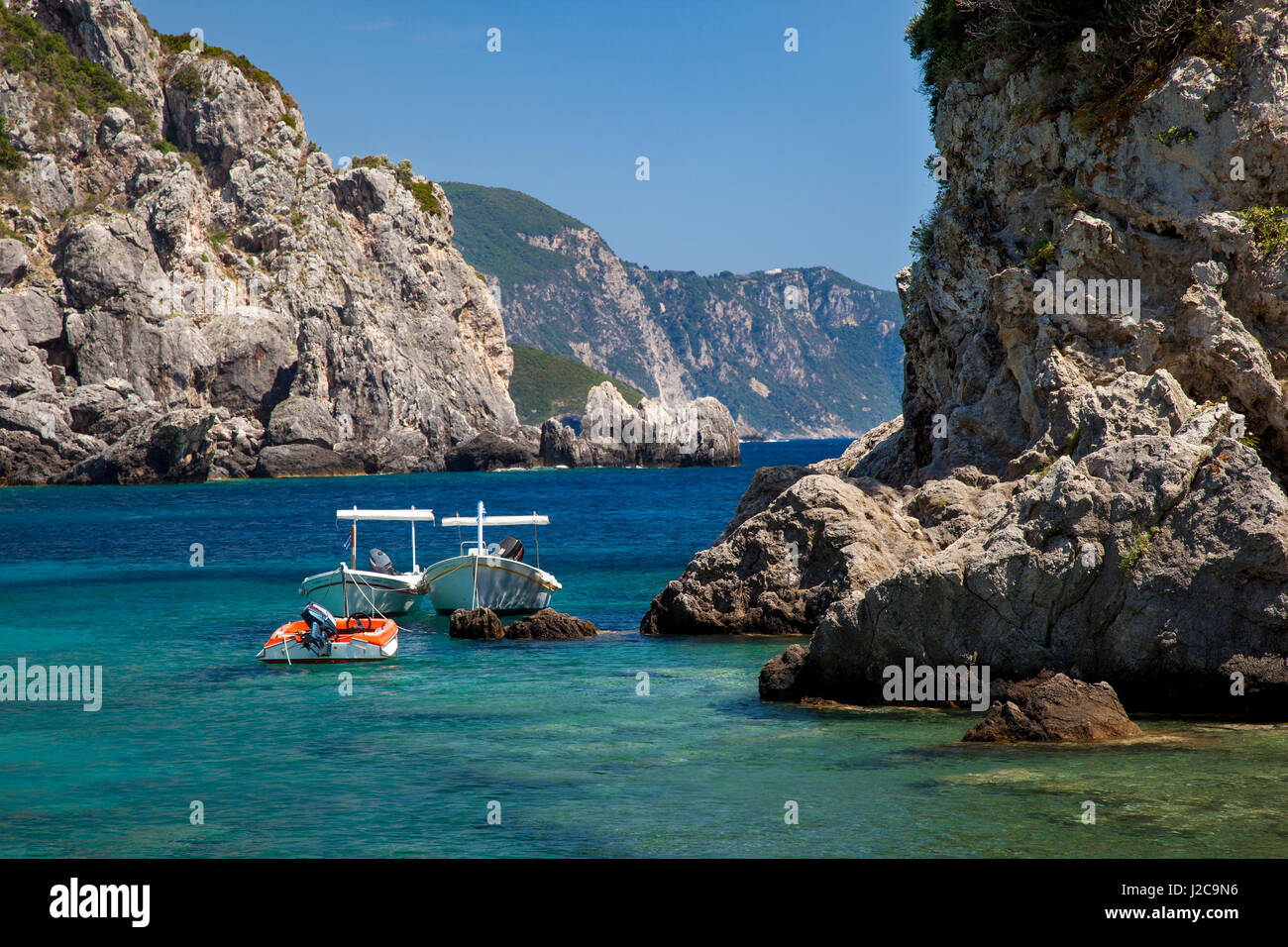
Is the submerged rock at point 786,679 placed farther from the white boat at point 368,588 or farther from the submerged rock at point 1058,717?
the white boat at point 368,588

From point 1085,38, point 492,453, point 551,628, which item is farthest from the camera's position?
point 492,453

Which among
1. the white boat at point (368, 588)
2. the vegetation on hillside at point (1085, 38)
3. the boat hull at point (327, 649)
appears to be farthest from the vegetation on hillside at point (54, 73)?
the vegetation on hillside at point (1085, 38)

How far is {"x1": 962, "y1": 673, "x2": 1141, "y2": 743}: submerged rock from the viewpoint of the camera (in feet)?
48.0

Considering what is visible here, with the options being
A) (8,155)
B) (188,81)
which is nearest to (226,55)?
(188,81)

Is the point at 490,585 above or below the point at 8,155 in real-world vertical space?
below

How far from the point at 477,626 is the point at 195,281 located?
348 feet

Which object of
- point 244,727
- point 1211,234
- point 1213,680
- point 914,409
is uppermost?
point 1211,234

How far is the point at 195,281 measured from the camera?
120438 millimetres

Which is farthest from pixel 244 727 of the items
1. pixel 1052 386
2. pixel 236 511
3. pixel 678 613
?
pixel 236 511

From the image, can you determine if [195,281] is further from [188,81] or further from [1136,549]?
[1136,549]

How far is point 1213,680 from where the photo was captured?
1553cm

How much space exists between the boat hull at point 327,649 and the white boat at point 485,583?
6128mm

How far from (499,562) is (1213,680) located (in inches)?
731

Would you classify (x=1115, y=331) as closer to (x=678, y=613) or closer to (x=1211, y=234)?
(x=1211, y=234)
